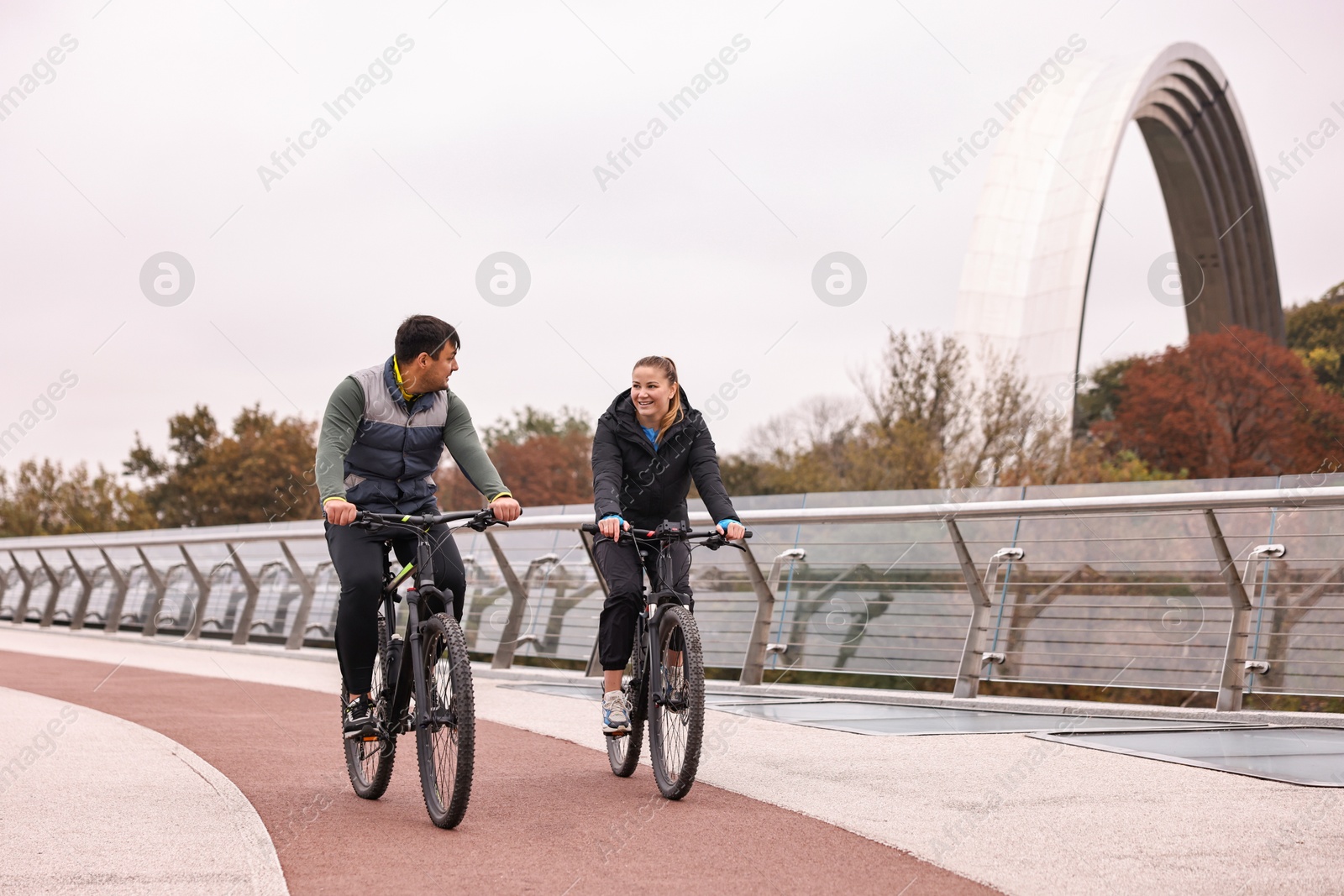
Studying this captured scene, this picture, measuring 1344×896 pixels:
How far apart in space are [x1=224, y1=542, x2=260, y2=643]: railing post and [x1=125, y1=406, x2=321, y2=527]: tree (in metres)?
42.6

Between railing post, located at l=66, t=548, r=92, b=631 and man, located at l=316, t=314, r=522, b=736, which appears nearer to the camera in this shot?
man, located at l=316, t=314, r=522, b=736

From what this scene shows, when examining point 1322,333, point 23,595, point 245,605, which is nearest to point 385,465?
point 245,605

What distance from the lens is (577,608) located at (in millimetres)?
11945

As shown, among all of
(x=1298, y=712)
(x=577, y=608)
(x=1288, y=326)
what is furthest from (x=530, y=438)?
(x=1298, y=712)

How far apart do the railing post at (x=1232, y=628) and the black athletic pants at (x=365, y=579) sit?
15.1ft

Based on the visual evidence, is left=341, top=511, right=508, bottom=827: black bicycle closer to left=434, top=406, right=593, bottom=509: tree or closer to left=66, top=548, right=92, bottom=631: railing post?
left=66, top=548, right=92, bottom=631: railing post

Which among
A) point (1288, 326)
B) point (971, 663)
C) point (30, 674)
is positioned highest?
point (1288, 326)

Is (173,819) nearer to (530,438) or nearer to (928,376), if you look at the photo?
(928,376)

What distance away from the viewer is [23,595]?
77.9 feet

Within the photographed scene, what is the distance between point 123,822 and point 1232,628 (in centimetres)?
585

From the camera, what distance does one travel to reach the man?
5188 mm

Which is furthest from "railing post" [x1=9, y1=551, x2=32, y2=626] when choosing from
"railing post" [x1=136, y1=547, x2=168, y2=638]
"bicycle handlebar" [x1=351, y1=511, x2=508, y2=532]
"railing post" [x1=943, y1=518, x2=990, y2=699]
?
"bicycle handlebar" [x1=351, y1=511, x2=508, y2=532]

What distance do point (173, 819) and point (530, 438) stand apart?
2443 inches

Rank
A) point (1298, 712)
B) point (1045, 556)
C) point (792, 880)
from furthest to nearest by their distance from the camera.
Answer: point (1045, 556) → point (1298, 712) → point (792, 880)
